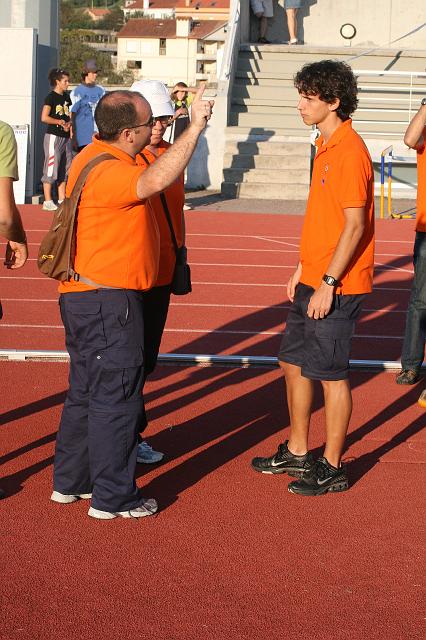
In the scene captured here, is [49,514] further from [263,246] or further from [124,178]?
[263,246]

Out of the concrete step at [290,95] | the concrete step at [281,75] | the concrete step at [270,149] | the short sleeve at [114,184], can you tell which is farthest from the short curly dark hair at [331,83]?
the concrete step at [281,75]

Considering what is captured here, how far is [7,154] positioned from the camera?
5391 millimetres

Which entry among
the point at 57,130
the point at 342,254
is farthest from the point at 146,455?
the point at 57,130

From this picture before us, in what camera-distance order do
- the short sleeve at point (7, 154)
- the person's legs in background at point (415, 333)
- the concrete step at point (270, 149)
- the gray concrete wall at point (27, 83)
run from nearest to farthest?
1. the short sleeve at point (7, 154)
2. the person's legs in background at point (415, 333)
3. the gray concrete wall at point (27, 83)
4. the concrete step at point (270, 149)

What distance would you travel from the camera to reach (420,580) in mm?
4805

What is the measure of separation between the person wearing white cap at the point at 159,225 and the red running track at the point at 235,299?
9.63 ft

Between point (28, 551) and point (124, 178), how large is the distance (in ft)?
5.47

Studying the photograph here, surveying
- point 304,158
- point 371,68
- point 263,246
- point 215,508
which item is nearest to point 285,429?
point 215,508

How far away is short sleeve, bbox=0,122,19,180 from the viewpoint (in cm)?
537

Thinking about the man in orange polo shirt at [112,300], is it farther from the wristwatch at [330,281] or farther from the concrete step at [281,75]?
the concrete step at [281,75]

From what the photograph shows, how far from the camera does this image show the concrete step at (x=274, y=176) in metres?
22.2

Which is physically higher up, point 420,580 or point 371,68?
point 371,68

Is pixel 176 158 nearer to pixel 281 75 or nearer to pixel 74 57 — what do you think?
pixel 281 75

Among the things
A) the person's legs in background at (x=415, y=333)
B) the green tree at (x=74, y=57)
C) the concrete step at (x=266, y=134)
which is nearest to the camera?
the person's legs in background at (x=415, y=333)
